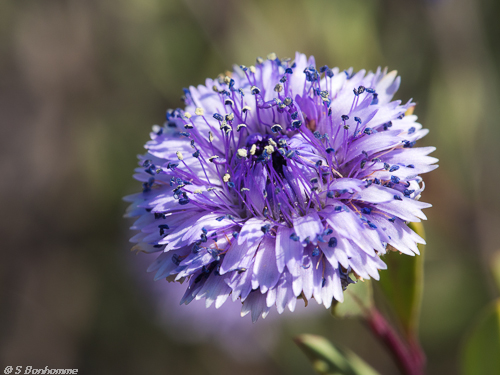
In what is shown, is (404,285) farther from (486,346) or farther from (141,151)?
(141,151)

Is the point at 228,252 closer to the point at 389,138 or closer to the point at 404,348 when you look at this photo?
the point at 389,138

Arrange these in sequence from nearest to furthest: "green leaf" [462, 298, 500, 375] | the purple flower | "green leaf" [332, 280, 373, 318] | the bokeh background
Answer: the purple flower < "green leaf" [332, 280, 373, 318] < "green leaf" [462, 298, 500, 375] < the bokeh background

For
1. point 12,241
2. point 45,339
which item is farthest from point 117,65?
point 45,339

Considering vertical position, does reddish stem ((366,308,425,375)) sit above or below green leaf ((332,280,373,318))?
below

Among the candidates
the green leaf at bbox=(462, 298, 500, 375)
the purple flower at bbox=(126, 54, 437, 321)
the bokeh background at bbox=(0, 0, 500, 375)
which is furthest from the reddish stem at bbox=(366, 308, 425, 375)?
the bokeh background at bbox=(0, 0, 500, 375)

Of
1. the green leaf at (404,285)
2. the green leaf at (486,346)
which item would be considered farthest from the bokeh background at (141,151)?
the green leaf at (404,285)

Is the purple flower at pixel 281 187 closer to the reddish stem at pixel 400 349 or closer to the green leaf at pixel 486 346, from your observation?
the reddish stem at pixel 400 349

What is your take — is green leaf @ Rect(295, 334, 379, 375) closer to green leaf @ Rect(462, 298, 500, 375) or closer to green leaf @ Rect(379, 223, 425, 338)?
green leaf @ Rect(379, 223, 425, 338)
